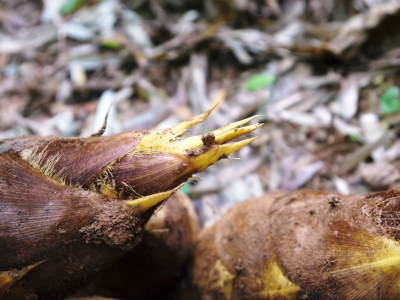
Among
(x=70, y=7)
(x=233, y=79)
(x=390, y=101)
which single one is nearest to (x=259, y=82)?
(x=233, y=79)

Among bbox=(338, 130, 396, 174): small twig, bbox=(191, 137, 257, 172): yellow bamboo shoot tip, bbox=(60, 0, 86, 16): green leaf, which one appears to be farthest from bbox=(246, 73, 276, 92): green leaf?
bbox=(60, 0, 86, 16): green leaf

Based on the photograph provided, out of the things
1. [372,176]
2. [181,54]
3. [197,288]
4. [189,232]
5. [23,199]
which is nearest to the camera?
[23,199]

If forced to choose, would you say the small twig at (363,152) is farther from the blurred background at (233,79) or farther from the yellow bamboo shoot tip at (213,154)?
the yellow bamboo shoot tip at (213,154)

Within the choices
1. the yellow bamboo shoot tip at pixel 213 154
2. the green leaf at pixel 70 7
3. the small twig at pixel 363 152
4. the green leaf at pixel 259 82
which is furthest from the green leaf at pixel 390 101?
the green leaf at pixel 70 7

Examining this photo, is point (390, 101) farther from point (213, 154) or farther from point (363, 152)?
point (213, 154)

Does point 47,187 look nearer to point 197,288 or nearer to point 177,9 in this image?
point 197,288

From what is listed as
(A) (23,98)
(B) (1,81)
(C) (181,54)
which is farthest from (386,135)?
(B) (1,81)

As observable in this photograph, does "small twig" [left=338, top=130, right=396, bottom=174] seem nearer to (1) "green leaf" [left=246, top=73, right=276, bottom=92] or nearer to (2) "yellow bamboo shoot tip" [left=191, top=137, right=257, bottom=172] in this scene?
(1) "green leaf" [left=246, top=73, right=276, bottom=92]
